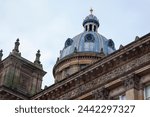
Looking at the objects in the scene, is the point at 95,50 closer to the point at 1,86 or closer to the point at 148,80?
the point at 1,86

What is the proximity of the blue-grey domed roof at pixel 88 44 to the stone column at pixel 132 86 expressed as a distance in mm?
29122

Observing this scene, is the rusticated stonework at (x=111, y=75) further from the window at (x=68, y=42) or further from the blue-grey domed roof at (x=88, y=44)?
the window at (x=68, y=42)

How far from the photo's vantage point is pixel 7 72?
3647 centimetres

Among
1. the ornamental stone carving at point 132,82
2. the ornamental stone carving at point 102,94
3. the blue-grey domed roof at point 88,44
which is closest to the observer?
the ornamental stone carving at point 132,82

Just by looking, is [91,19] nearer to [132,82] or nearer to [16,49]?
[16,49]

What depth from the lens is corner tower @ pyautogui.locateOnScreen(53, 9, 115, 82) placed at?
52.4 metres

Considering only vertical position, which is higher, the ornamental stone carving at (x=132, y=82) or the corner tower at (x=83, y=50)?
the corner tower at (x=83, y=50)

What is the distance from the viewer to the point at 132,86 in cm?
2558

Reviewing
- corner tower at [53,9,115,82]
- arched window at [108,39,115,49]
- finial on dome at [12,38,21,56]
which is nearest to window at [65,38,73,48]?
corner tower at [53,9,115,82]

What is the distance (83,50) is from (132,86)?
30.8 meters

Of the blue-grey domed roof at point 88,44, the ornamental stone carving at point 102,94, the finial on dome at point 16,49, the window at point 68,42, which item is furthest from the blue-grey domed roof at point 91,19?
the ornamental stone carving at point 102,94

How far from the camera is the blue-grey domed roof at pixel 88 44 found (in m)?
56.6

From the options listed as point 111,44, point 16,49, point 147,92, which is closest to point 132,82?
point 147,92

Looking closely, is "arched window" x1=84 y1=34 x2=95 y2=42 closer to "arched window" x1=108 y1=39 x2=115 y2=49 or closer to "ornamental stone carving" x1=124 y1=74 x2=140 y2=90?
"arched window" x1=108 y1=39 x2=115 y2=49
